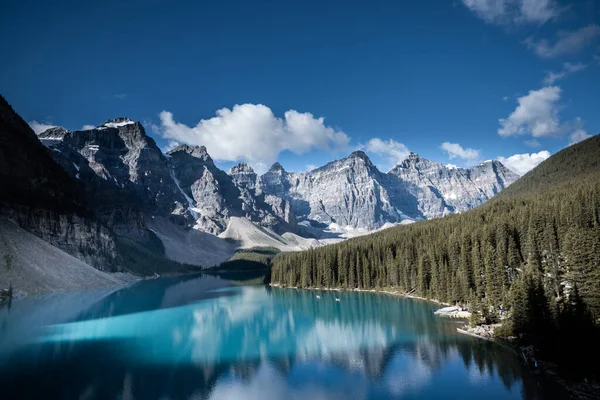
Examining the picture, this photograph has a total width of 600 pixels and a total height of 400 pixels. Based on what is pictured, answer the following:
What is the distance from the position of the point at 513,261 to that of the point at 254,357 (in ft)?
142

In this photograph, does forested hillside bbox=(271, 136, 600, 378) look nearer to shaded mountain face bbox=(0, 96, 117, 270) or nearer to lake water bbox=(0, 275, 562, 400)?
lake water bbox=(0, 275, 562, 400)

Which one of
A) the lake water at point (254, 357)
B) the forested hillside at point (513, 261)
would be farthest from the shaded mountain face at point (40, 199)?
the forested hillside at point (513, 261)

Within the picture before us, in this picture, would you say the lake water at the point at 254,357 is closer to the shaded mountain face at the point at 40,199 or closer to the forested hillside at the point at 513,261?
the forested hillside at the point at 513,261

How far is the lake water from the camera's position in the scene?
94.0 ft

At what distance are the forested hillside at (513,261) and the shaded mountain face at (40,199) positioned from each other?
69.5m

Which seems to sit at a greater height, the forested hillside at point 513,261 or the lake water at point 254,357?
the forested hillside at point 513,261

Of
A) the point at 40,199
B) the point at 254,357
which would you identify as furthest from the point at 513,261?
the point at 40,199

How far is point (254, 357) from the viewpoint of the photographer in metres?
39.2

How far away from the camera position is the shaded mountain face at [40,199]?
11794cm

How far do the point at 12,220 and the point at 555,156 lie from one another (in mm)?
169683

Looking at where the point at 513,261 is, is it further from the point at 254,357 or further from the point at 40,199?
the point at 40,199

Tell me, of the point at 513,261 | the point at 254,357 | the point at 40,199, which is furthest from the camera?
the point at 40,199

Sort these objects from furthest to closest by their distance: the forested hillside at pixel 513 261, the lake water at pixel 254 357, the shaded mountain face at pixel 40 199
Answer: the shaded mountain face at pixel 40 199
the forested hillside at pixel 513 261
the lake water at pixel 254 357

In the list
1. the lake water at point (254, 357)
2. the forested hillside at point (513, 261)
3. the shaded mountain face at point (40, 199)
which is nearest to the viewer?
the lake water at point (254, 357)
